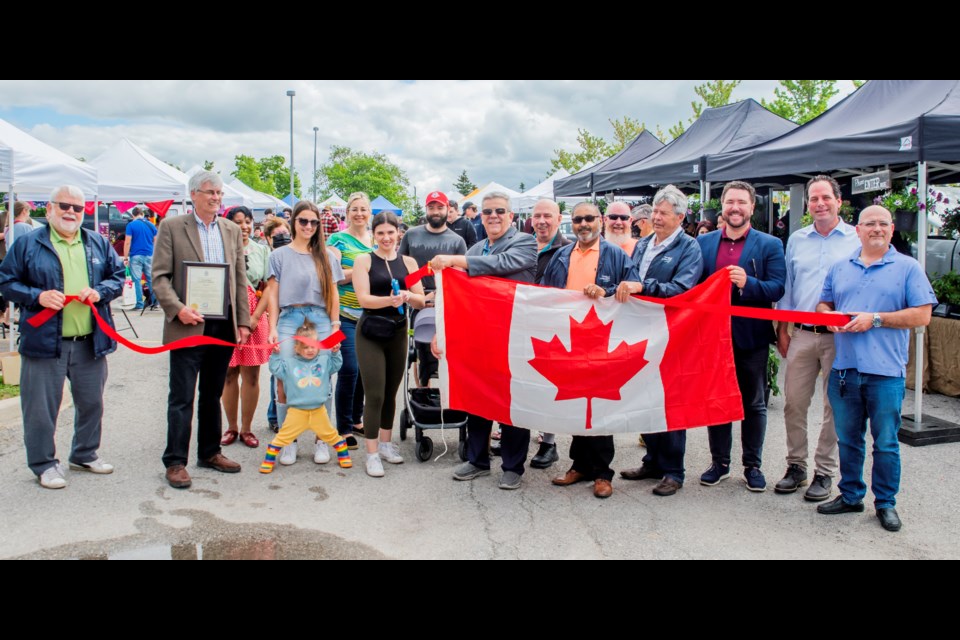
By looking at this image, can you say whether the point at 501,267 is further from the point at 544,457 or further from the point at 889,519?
the point at 889,519

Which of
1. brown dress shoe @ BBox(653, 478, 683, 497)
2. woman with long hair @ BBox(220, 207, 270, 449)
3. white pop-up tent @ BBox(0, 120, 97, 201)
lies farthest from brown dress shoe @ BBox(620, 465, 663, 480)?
white pop-up tent @ BBox(0, 120, 97, 201)

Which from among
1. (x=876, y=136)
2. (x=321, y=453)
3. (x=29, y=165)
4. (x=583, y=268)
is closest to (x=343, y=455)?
(x=321, y=453)

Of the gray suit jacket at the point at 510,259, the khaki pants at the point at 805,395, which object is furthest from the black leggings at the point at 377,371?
the khaki pants at the point at 805,395

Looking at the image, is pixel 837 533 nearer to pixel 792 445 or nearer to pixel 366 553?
pixel 792 445

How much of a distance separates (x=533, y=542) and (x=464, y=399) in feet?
4.16

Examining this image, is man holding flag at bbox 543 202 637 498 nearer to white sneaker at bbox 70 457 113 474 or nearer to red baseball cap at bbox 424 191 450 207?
red baseball cap at bbox 424 191 450 207

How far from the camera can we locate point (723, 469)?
528 cm

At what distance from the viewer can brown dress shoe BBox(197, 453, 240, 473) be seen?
17.8 ft

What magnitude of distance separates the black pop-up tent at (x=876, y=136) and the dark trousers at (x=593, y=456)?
4173 millimetres

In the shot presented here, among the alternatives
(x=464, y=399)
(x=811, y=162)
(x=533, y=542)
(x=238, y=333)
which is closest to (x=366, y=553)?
(x=533, y=542)

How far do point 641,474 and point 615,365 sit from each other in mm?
956

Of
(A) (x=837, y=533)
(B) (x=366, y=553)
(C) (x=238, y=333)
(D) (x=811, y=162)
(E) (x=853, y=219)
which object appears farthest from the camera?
(E) (x=853, y=219)

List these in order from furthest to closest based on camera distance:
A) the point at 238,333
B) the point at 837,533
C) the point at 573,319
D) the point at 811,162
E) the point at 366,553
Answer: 1. the point at 811,162
2. the point at 238,333
3. the point at 573,319
4. the point at 837,533
5. the point at 366,553

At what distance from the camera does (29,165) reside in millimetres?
9094
